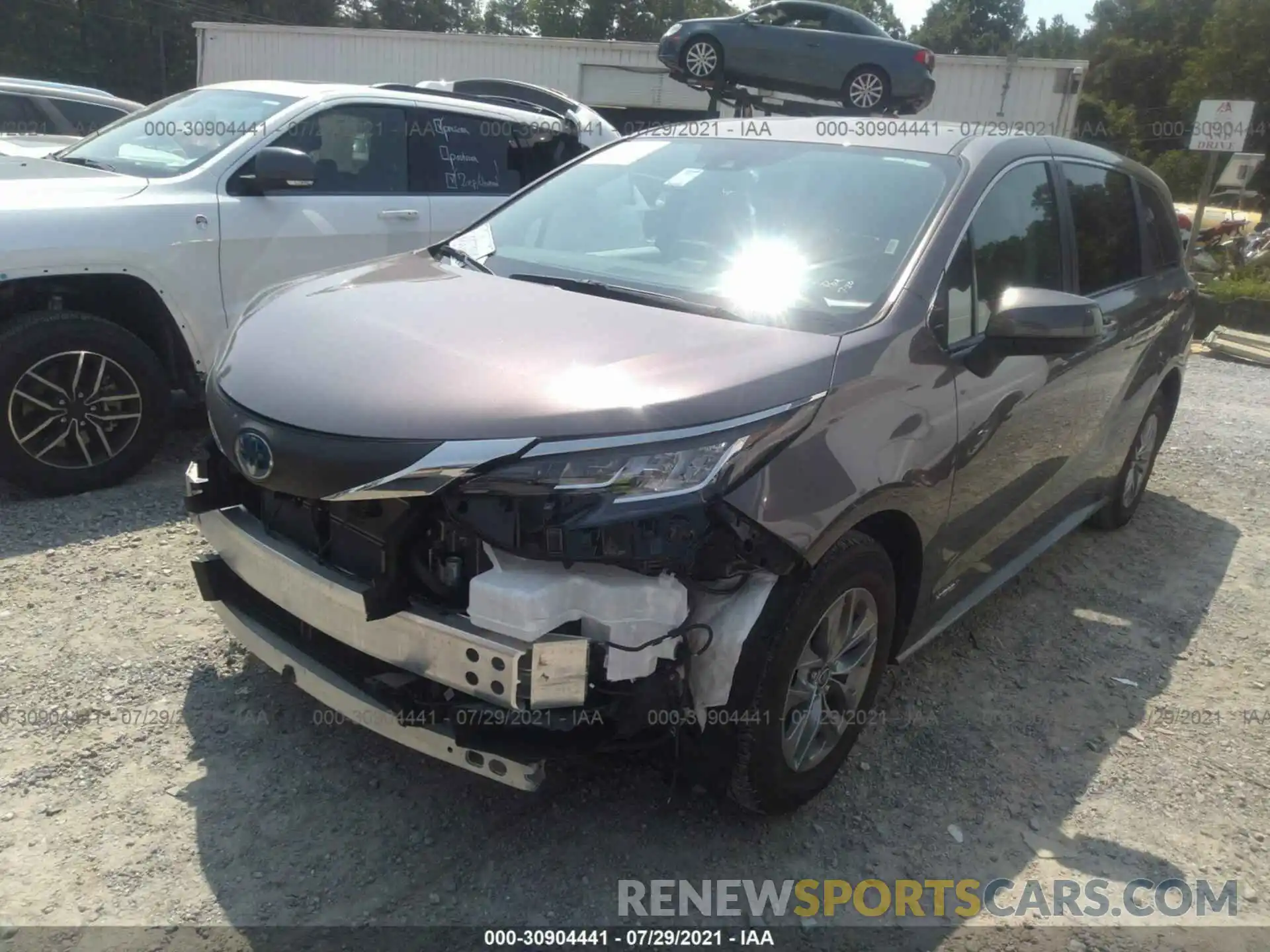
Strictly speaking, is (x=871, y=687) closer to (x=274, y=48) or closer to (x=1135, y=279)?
(x=1135, y=279)

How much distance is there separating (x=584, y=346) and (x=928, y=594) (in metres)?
1.39

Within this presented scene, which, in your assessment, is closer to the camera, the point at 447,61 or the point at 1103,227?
the point at 1103,227

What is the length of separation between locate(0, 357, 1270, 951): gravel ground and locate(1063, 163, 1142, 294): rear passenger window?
58.0 inches

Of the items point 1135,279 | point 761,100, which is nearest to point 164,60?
point 761,100

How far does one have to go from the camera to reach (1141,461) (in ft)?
16.9

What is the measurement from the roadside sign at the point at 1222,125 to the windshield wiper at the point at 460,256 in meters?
9.88

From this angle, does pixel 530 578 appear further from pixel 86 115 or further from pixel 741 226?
pixel 86 115

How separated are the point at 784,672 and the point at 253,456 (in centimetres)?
141

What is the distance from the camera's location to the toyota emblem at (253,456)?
2.33 meters

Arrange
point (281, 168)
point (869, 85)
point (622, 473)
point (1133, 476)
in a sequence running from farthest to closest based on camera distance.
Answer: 1. point (869, 85)
2. point (1133, 476)
3. point (281, 168)
4. point (622, 473)

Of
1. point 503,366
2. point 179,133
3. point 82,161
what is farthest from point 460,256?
point 82,161

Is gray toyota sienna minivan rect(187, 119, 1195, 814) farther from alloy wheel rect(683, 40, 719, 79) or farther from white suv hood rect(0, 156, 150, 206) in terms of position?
alloy wheel rect(683, 40, 719, 79)

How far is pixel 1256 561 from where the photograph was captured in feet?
16.4

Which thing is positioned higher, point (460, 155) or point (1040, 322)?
point (460, 155)
